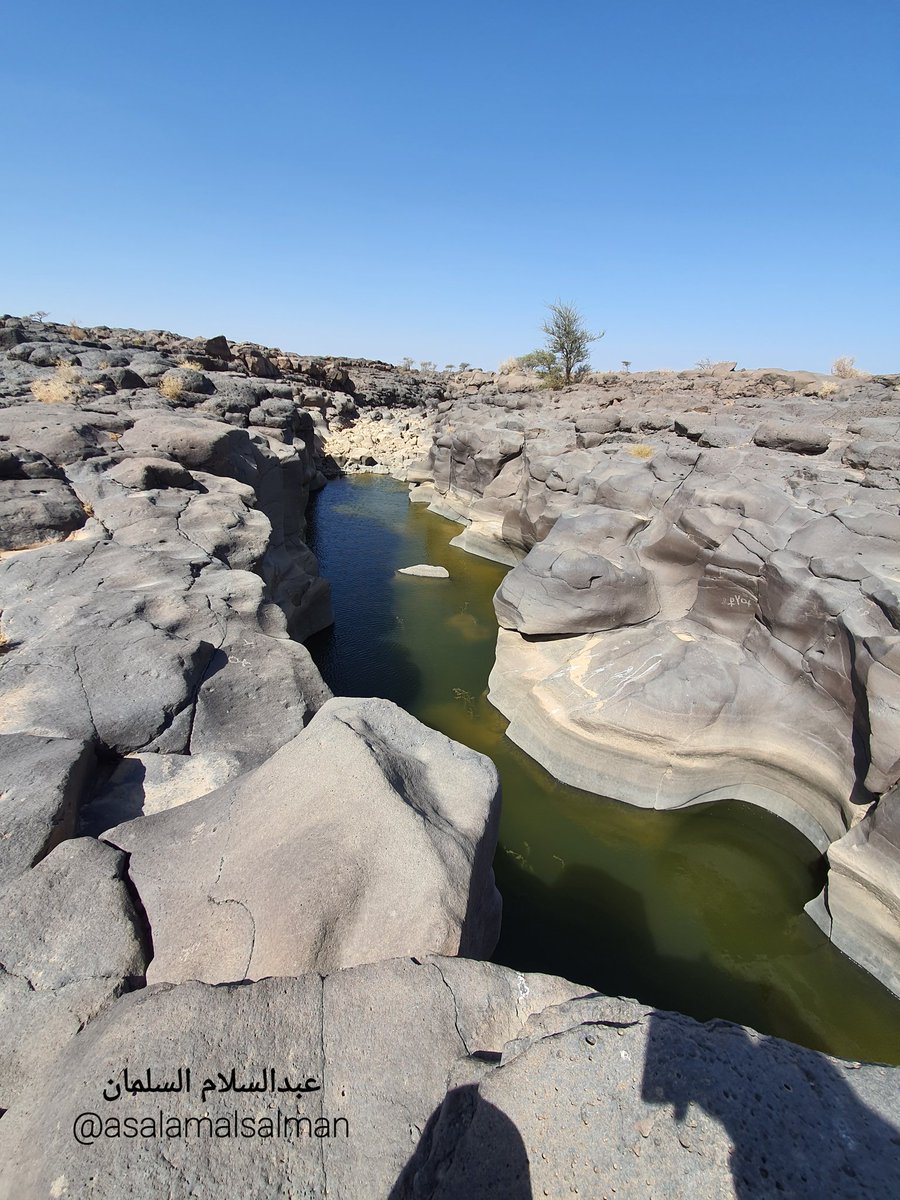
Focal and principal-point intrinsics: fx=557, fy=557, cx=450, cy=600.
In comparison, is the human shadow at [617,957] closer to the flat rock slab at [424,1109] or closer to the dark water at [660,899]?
the dark water at [660,899]

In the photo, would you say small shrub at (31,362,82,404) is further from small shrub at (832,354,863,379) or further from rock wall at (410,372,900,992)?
small shrub at (832,354,863,379)

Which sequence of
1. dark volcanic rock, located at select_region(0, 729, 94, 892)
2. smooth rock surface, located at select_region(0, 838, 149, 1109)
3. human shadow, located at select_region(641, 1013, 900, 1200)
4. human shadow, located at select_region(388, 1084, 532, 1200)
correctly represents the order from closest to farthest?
1. human shadow, located at select_region(641, 1013, 900, 1200)
2. human shadow, located at select_region(388, 1084, 532, 1200)
3. smooth rock surface, located at select_region(0, 838, 149, 1109)
4. dark volcanic rock, located at select_region(0, 729, 94, 892)

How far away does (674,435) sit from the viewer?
15.1 meters

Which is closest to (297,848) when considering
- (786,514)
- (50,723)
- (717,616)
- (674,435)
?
(50,723)

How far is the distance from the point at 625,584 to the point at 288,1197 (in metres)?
9.58

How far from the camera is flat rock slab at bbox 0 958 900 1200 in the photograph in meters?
1.93

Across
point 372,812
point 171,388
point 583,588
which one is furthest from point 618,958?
point 171,388

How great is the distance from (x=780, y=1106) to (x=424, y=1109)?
1369 millimetres

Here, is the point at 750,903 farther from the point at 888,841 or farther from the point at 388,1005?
the point at 388,1005

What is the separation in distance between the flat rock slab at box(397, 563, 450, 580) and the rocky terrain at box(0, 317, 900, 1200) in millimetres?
4133

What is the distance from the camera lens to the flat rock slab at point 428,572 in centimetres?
1617

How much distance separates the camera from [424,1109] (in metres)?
2.30

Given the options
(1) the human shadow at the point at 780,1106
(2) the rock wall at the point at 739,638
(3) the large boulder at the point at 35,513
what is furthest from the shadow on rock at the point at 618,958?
(3) the large boulder at the point at 35,513

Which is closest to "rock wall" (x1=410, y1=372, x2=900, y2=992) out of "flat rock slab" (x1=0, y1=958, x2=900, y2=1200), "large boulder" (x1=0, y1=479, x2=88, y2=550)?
"flat rock slab" (x1=0, y1=958, x2=900, y2=1200)
